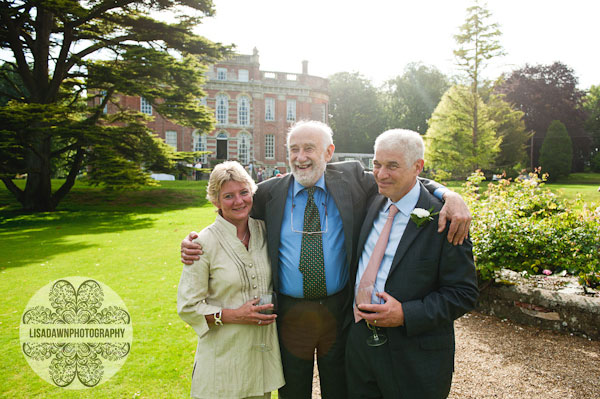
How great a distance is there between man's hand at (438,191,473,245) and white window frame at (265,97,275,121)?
39.2 meters

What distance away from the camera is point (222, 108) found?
127 feet

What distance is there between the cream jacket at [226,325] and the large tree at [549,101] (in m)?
40.3

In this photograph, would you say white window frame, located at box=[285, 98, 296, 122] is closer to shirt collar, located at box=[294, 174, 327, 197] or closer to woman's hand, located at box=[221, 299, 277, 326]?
shirt collar, located at box=[294, 174, 327, 197]

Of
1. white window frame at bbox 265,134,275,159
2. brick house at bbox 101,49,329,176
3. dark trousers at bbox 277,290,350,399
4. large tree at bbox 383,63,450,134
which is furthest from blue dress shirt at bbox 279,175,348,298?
large tree at bbox 383,63,450,134

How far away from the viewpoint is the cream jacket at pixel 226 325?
2.34 m

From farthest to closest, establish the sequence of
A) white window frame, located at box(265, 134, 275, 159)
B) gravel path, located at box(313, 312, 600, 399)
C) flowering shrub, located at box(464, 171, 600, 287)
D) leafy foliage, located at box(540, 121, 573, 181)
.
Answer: white window frame, located at box(265, 134, 275, 159)
leafy foliage, located at box(540, 121, 573, 181)
flowering shrub, located at box(464, 171, 600, 287)
gravel path, located at box(313, 312, 600, 399)

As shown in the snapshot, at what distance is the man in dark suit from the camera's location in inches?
82.7

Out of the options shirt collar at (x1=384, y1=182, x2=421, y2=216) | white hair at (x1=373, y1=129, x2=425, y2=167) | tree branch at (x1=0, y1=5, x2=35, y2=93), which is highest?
tree branch at (x1=0, y1=5, x2=35, y2=93)

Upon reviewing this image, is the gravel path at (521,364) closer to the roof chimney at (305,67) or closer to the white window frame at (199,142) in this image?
the white window frame at (199,142)

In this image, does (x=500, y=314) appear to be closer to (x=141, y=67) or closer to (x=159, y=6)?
(x=141, y=67)

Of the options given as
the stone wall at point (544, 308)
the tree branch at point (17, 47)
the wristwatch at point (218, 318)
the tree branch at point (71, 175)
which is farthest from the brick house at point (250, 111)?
the wristwatch at point (218, 318)

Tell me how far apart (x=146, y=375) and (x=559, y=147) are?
121ft

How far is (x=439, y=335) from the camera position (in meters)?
2.15

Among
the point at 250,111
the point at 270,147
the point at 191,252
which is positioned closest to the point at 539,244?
the point at 191,252
